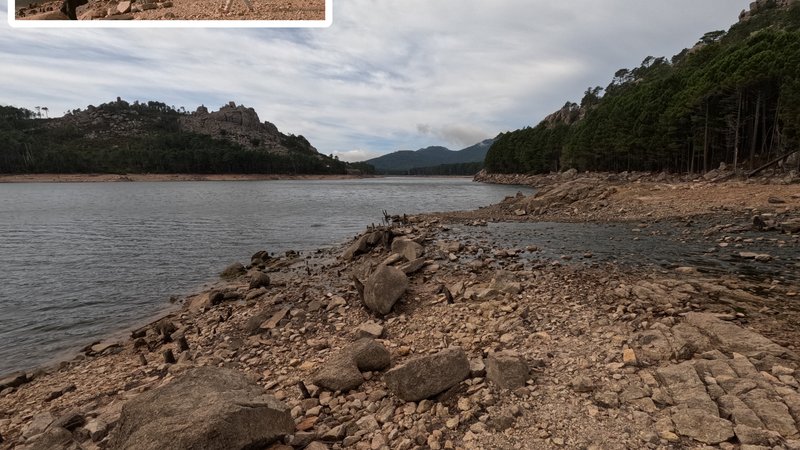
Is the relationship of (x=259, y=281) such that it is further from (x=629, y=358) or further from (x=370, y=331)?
(x=629, y=358)

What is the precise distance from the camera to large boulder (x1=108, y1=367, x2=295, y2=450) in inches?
207

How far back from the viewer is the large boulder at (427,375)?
6871mm

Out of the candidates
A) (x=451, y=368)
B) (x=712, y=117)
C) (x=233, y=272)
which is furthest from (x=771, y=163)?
(x=451, y=368)

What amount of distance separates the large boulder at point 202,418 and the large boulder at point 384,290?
550cm

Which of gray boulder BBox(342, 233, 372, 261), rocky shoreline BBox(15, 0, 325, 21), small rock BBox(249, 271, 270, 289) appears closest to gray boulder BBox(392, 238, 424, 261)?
gray boulder BBox(342, 233, 372, 261)

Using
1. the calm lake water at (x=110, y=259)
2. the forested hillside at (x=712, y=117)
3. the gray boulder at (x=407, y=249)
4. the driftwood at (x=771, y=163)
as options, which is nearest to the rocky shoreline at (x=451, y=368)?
the gray boulder at (x=407, y=249)

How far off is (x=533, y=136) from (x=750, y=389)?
14155cm

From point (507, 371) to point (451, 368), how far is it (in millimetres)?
929

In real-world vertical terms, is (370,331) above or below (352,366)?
below

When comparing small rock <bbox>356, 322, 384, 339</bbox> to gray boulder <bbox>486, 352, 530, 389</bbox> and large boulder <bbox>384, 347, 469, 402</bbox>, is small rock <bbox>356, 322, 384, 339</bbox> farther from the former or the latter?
gray boulder <bbox>486, 352, 530, 389</bbox>

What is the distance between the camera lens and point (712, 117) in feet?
180

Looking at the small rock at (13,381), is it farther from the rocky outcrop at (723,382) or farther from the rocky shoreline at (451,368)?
the rocky outcrop at (723,382)

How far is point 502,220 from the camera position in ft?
110

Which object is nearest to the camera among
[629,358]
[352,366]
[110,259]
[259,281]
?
[629,358]
